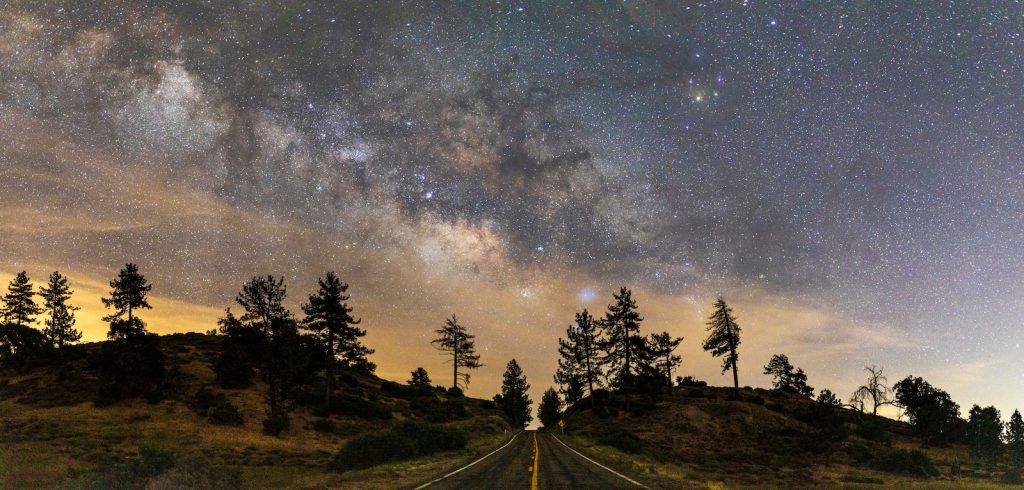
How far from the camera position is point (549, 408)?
142 meters

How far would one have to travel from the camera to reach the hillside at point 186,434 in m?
18.1

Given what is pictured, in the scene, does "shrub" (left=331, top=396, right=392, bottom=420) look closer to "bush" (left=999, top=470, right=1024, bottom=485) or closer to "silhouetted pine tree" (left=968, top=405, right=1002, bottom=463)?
"bush" (left=999, top=470, right=1024, bottom=485)

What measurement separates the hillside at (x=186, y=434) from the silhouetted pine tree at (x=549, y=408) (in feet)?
240

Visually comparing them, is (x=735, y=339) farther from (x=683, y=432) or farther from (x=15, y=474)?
(x=15, y=474)

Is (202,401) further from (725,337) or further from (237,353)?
(725,337)

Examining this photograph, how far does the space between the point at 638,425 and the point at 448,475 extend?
47206mm

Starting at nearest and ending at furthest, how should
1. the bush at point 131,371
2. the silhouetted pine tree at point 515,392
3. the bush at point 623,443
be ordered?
the bush at point 623,443 < the bush at point 131,371 < the silhouetted pine tree at point 515,392

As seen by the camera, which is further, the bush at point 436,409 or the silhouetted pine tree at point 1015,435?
the bush at point 436,409

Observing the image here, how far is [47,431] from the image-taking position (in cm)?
3638

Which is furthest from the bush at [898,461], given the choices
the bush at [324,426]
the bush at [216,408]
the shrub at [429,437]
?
the bush at [216,408]

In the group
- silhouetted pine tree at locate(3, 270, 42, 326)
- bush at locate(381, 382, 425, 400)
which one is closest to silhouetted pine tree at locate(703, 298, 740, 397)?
bush at locate(381, 382, 425, 400)

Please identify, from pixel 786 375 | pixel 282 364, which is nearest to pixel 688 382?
pixel 786 375

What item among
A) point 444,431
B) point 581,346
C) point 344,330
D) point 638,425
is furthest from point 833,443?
point 344,330

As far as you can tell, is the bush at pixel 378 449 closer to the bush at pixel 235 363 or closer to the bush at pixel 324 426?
the bush at pixel 324 426
